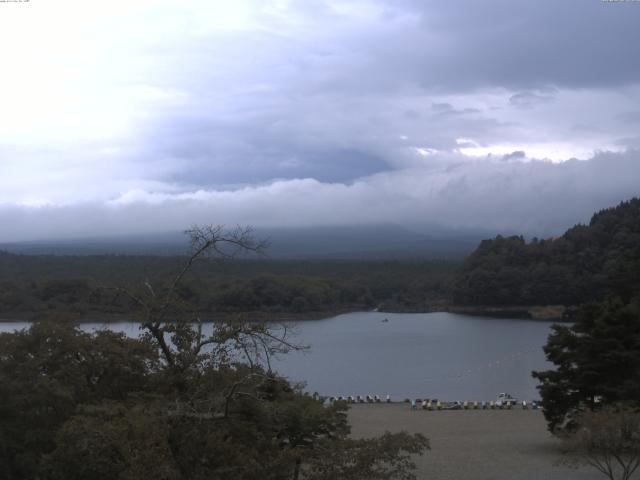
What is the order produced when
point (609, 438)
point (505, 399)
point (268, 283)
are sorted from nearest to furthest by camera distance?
point (609, 438), point (505, 399), point (268, 283)

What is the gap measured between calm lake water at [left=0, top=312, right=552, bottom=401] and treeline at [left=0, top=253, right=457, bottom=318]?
2614 millimetres

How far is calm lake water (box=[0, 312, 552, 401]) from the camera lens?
106 ft

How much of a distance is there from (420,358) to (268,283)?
19625 mm

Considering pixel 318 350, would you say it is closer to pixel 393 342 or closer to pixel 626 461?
pixel 393 342

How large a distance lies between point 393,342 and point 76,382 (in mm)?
36368

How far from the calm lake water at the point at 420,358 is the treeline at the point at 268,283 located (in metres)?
2.61

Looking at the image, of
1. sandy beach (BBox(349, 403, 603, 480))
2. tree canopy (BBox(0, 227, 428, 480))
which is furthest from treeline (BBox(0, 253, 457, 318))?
tree canopy (BBox(0, 227, 428, 480))

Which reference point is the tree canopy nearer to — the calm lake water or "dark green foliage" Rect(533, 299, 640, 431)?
"dark green foliage" Rect(533, 299, 640, 431)

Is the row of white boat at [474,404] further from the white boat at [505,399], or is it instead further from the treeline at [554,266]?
the treeline at [554,266]

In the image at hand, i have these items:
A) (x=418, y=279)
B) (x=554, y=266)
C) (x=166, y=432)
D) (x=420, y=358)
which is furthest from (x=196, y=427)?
(x=418, y=279)

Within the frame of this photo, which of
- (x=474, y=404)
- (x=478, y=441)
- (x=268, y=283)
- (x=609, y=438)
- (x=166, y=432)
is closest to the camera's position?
(x=166, y=432)

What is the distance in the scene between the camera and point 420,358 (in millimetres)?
40344

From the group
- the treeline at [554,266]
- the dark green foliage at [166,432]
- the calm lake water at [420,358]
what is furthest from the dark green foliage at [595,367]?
the treeline at [554,266]

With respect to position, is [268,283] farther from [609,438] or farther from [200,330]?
[200,330]
